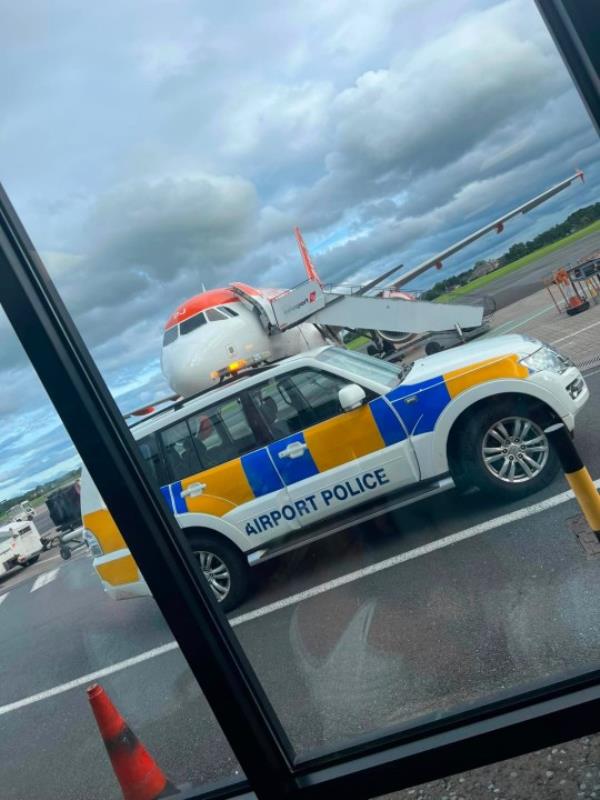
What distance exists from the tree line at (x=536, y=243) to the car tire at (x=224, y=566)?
1.60 meters

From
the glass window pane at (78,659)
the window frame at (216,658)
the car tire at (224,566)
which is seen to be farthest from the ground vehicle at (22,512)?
the window frame at (216,658)

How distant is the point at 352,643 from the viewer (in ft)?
9.37

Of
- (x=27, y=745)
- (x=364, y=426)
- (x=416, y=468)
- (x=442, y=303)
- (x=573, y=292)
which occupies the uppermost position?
(x=442, y=303)

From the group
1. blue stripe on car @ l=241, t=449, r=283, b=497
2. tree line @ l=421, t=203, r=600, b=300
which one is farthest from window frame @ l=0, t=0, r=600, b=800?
blue stripe on car @ l=241, t=449, r=283, b=497

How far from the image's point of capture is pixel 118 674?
3.17 meters

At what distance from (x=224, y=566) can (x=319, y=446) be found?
33.7 inches

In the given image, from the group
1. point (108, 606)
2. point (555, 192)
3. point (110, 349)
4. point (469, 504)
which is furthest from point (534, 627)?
point (108, 606)

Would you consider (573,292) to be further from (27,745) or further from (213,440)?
(27,745)

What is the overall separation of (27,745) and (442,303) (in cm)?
290

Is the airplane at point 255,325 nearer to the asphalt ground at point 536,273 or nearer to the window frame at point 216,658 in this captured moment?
the asphalt ground at point 536,273

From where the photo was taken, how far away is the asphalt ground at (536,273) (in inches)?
90.6

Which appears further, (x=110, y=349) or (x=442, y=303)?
(x=442, y=303)

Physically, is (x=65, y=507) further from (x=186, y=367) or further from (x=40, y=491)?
(x=186, y=367)

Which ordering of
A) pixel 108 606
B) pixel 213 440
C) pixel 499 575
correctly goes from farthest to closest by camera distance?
pixel 213 440 < pixel 108 606 < pixel 499 575
